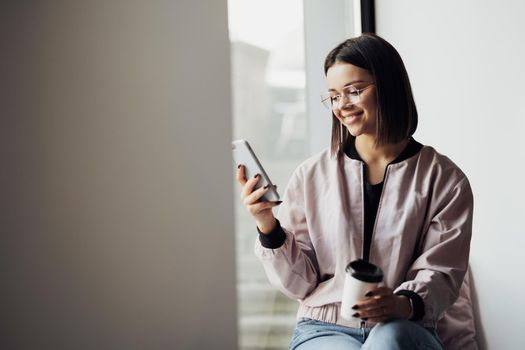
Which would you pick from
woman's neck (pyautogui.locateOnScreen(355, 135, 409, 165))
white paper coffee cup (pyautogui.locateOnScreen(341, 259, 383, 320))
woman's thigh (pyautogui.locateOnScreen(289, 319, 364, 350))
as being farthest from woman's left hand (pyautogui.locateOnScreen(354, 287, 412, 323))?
woman's neck (pyautogui.locateOnScreen(355, 135, 409, 165))

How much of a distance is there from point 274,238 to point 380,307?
29 centimetres

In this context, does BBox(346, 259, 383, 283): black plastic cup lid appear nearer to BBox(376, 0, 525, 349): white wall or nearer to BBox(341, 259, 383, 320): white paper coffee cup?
BBox(341, 259, 383, 320): white paper coffee cup

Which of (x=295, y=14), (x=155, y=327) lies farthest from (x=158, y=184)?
(x=295, y=14)

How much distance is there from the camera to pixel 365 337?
1.20 meters

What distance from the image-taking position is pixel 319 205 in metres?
1.31

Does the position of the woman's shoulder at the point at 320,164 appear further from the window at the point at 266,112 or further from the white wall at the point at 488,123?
the white wall at the point at 488,123

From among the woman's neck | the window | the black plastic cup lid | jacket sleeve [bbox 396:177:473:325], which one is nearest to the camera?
the black plastic cup lid

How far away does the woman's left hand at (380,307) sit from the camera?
1.04 metres

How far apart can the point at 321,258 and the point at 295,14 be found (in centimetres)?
89

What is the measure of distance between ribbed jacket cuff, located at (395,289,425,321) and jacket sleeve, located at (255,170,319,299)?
24cm

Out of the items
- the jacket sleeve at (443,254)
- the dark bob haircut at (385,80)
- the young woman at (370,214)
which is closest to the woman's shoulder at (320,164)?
the young woman at (370,214)

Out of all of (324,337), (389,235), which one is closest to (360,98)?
(389,235)

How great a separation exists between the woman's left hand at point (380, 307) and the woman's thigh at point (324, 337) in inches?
4.7

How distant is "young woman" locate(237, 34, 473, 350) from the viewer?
1.20 meters
